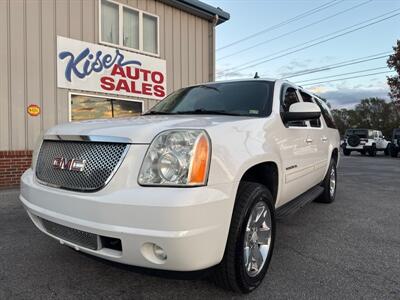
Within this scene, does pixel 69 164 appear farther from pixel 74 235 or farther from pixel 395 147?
pixel 395 147

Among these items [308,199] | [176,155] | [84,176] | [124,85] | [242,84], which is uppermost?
[124,85]

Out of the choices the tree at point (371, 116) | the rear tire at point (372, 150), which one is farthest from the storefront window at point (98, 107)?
the tree at point (371, 116)

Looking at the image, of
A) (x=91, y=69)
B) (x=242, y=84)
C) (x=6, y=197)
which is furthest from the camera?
(x=91, y=69)

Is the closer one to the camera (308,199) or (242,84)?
(242,84)

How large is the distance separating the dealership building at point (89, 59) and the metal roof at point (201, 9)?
30 mm

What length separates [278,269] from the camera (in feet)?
10.5

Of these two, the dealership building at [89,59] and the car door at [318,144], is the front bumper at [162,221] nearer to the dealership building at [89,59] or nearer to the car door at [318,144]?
the car door at [318,144]

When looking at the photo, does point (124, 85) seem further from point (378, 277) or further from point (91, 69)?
point (378, 277)

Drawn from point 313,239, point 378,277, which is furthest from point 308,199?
point 378,277

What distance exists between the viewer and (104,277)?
300 cm

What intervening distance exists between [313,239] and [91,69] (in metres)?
6.89

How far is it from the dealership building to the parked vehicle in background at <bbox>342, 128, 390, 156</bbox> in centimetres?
1559

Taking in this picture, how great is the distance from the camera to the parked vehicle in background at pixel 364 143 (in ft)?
77.3

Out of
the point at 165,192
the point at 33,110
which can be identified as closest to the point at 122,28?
the point at 33,110
